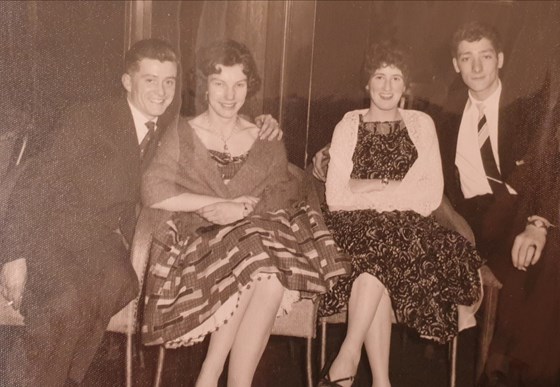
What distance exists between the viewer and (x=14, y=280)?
1475mm

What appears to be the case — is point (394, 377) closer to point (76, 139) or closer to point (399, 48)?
point (399, 48)

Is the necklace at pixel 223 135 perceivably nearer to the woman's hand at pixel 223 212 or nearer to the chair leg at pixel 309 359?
the woman's hand at pixel 223 212

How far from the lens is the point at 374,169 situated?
1752mm

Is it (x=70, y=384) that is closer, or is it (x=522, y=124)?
(x=70, y=384)

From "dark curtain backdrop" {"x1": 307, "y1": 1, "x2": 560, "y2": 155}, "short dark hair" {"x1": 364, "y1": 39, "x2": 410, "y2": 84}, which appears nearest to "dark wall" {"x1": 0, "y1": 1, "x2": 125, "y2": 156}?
"dark curtain backdrop" {"x1": 307, "y1": 1, "x2": 560, "y2": 155}

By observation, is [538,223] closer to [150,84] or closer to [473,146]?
[473,146]

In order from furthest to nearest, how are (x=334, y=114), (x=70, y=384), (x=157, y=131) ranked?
(x=334, y=114)
(x=157, y=131)
(x=70, y=384)

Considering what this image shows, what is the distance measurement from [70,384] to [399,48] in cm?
109

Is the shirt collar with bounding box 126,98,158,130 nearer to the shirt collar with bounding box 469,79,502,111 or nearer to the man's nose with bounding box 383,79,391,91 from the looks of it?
the man's nose with bounding box 383,79,391,91

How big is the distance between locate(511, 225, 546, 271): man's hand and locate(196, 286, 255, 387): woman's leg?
0.65 metres

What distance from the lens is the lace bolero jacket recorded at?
170 cm

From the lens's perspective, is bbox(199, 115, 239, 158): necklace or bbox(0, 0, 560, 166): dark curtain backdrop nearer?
bbox(0, 0, 560, 166): dark curtain backdrop

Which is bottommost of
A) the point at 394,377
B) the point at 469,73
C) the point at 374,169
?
the point at 394,377

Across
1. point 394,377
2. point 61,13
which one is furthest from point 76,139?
point 394,377
